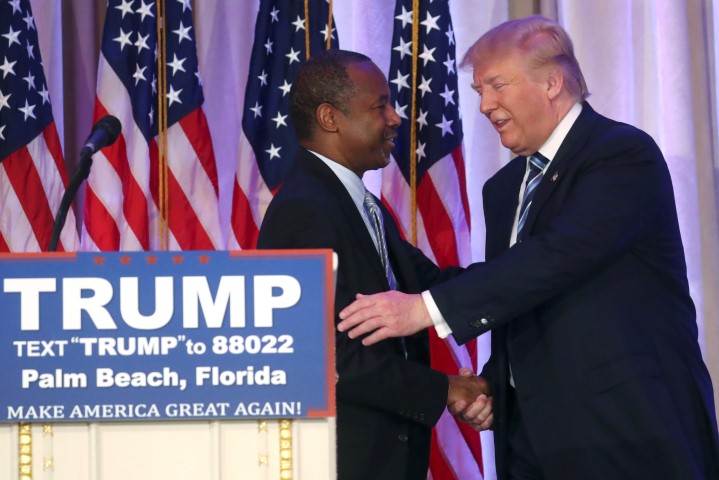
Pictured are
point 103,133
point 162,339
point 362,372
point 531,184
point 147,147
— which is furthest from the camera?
point 147,147

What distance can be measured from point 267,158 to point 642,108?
1.57 m

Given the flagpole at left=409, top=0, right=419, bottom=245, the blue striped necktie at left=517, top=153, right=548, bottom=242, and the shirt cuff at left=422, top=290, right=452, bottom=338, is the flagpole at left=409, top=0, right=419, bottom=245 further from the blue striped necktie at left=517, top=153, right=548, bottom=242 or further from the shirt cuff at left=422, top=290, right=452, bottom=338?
the shirt cuff at left=422, top=290, right=452, bottom=338

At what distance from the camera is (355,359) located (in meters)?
2.55

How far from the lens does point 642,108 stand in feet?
13.8

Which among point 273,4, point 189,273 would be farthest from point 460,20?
point 189,273

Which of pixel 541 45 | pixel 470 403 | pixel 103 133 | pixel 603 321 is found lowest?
pixel 470 403

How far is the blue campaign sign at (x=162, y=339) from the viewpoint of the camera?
1380 mm

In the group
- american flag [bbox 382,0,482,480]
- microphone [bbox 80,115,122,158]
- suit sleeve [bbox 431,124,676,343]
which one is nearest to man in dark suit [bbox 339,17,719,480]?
suit sleeve [bbox 431,124,676,343]

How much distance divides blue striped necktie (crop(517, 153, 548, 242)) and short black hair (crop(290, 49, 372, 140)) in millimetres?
593

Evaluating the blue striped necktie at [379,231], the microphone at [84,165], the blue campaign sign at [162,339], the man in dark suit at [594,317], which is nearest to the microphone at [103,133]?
the microphone at [84,165]

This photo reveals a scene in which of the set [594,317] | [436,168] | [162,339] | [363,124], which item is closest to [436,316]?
[594,317]

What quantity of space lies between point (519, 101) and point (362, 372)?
82 cm

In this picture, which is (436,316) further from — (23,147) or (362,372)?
(23,147)

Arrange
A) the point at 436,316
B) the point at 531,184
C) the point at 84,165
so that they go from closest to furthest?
the point at 436,316 → the point at 531,184 → the point at 84,165
